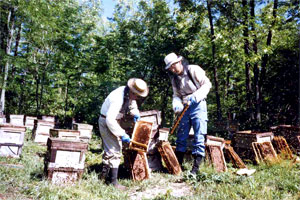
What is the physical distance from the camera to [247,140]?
219 inches

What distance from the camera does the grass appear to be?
323cm

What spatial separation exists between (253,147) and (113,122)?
3341mm

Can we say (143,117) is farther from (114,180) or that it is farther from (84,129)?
(84,129)

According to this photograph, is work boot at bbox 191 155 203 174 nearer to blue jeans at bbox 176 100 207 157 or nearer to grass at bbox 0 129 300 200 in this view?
blue jeans at bbox 176 100 207 157

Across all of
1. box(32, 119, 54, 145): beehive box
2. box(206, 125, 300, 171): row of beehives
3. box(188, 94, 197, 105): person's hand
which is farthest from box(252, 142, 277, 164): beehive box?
box(32, 119, 54, 145): beehive box

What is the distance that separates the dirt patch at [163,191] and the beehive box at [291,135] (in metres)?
3.74

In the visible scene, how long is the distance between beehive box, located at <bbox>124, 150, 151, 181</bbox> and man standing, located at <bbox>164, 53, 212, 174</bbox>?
83 centimetres

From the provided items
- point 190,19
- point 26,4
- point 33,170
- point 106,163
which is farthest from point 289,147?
point 26,4

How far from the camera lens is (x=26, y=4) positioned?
1066 cm

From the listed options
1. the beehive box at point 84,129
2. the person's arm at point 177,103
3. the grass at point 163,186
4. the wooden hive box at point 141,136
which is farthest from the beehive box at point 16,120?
the person's arm at point 177,103

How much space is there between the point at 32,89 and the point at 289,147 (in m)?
13.2

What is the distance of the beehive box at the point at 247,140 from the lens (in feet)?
17.8

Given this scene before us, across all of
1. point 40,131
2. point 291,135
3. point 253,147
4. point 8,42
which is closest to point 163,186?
point 253,147

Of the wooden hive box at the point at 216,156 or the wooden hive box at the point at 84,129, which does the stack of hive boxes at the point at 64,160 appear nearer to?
the wooden hive box at the point at 216,156
